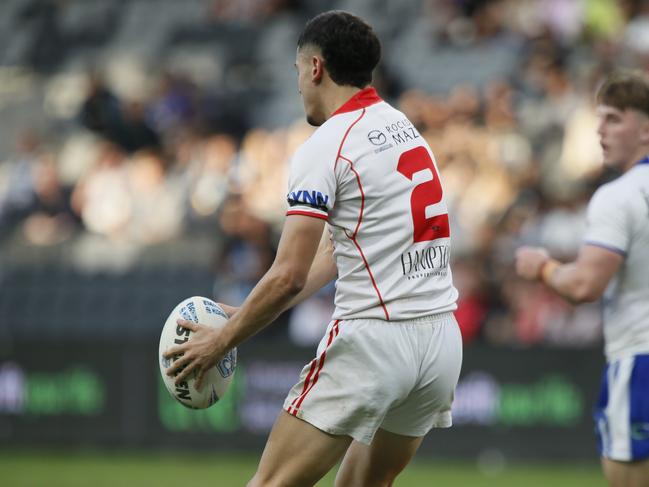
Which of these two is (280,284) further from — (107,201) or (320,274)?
(107,201)

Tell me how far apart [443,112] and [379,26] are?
3670 mm

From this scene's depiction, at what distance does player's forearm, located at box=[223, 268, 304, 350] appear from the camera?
15.5 ft

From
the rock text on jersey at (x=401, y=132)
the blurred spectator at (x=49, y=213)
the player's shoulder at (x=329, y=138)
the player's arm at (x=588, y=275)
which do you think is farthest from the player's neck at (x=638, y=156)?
the blurred spectator at (x=49, y=213)

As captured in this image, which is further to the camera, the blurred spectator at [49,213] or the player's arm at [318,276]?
the blurred spectator at [49,213]

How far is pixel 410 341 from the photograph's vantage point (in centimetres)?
491

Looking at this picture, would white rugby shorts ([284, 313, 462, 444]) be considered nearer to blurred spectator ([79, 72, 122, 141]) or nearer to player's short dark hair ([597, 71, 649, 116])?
player's short dark hair ([597, 71, 649, 116])

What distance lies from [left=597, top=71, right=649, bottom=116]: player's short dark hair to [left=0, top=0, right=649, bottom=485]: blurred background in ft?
20.4

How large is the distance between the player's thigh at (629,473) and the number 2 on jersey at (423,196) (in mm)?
1193

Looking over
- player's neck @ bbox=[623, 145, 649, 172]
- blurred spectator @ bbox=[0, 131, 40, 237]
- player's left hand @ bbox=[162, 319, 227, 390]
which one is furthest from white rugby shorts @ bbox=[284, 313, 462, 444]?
blurred spectator @ bbox=[0, 131, 40, 237]

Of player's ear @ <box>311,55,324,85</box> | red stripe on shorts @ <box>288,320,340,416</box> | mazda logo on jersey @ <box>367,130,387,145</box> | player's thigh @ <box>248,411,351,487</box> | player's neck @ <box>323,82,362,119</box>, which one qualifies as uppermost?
player's ear @ <box>311,55,324,85</box>

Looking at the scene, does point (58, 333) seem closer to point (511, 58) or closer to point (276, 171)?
point (276, 171)

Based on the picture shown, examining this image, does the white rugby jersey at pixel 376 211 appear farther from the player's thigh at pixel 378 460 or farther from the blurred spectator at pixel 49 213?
the blurred spectator at pixel 49 213

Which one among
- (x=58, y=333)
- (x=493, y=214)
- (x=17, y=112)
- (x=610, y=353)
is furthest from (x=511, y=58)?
(x=610, y=353)

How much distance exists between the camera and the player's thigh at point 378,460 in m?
5.21
